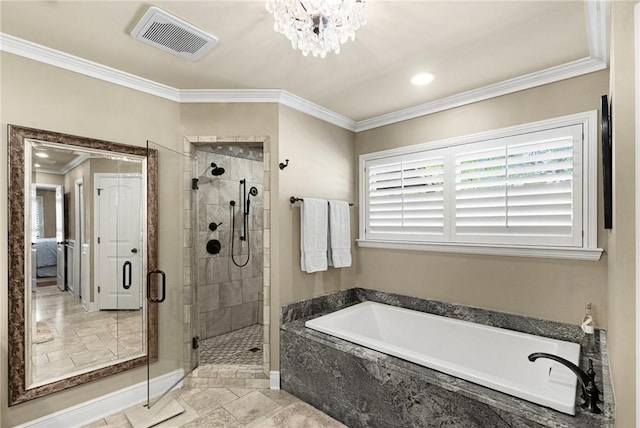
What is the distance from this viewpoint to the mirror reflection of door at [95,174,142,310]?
95.7 inches

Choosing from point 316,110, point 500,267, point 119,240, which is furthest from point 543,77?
point 119,240

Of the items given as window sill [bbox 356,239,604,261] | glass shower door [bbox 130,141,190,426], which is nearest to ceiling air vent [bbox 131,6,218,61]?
glass shower door [bbox 130,141,190,426]

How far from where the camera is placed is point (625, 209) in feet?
4.34

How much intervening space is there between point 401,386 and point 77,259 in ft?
7.75

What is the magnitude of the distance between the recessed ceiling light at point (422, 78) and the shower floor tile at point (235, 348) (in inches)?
113

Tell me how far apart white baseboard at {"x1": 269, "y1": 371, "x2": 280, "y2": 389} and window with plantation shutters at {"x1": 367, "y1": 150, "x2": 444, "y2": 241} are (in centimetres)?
168

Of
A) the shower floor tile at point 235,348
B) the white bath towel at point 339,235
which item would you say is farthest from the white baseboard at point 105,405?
the white bath towel at point 339,235

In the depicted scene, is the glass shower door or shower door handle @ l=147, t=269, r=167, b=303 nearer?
shower door handle @ l=147, t=269, r=167, b=303

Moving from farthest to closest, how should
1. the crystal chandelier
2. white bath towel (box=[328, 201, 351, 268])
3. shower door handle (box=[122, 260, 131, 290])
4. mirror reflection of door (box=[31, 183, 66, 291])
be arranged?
white bath towel (box=[328, 201, 351, 268]) → shower door handle (box=[122, 260, 131, 290]) → mirror reflection of door (box=[31, 183, 66, 291]) → the crystal chandelier

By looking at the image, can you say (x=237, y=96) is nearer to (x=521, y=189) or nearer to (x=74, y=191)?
(x=74, y=191)

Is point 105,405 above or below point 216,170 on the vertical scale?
below

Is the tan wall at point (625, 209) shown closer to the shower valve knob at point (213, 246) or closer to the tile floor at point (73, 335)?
the tile floor at point (73, 335)

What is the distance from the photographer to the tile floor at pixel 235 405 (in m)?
2.29

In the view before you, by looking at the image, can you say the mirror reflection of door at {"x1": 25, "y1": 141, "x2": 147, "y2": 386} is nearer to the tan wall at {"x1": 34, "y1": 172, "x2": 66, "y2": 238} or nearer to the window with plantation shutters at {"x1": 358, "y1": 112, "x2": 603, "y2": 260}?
the tan wall at {"x1": 34, "y1": 172, "x2": 66, "y2": 238}
